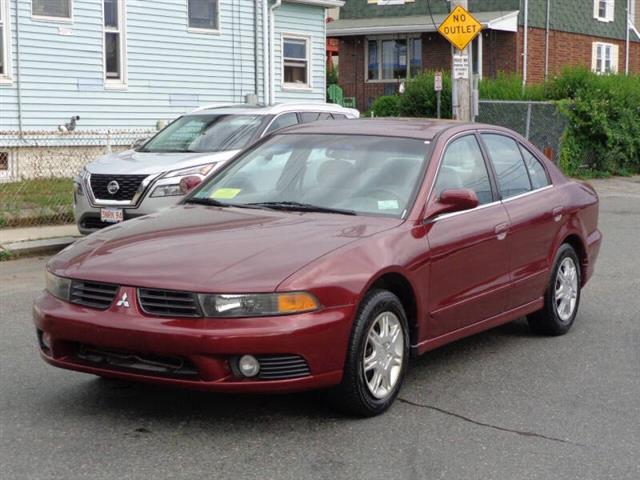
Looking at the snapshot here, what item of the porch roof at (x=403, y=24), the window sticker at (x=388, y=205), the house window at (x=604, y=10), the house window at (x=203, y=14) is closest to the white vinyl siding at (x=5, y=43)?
the house window at (x=203, y=14)

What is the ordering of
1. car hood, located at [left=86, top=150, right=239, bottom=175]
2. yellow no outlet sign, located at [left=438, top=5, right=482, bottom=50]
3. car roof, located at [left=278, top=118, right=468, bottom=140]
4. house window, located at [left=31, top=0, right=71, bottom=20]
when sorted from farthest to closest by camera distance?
house window, located at [left=31, top=0, right=71, bottom=20], yellow no outlet sign, located at [left=438, top=5, right=482, bottom=50], car hood, located at [left=86, top=150, right=239, bottom=175], car roof, located at [left=278, top=118, right=468, bottom=140]

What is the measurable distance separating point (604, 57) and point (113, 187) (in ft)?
106

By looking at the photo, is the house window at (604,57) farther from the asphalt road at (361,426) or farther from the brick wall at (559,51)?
the asphalt road at (361,426)

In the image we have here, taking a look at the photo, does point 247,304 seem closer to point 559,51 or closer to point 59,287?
point 59,287

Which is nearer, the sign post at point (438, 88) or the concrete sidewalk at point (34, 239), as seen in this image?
the concrete sidewalk at point (34, 239)

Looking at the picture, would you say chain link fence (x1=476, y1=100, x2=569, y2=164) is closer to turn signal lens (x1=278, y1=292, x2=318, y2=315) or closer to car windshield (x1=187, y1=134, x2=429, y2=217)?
car windshield (x1=187, y1=134, x2=429, y2=217)

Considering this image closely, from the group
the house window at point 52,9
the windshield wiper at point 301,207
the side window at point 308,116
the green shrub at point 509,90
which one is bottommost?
the windshield wiper at point 301,207

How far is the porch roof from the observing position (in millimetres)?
34000

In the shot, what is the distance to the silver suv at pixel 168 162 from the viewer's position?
1119 cm

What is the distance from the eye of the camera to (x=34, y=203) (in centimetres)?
1360

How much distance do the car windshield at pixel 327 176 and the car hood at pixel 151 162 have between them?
15.6 ft

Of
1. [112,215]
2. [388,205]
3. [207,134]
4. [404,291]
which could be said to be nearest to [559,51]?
[207,134]

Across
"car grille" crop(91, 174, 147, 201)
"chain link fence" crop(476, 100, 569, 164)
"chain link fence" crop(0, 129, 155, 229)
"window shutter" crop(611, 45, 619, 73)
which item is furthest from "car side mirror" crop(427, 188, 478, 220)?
"window shutter" crop(611, 45, 619, 73)

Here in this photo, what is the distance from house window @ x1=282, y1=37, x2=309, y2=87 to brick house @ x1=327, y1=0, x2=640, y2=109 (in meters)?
11.1
